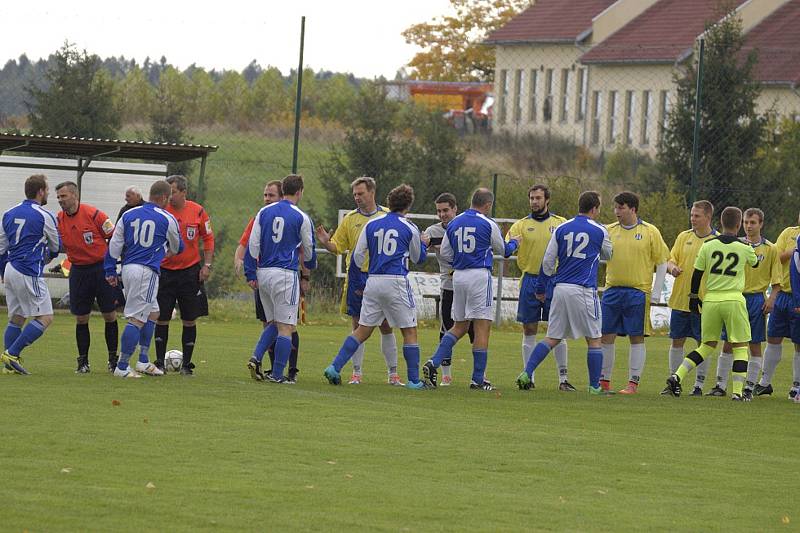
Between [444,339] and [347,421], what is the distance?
3353 mm

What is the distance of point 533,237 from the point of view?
1542 cm

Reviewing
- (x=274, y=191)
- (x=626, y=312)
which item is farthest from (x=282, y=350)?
(x=626, y=312)

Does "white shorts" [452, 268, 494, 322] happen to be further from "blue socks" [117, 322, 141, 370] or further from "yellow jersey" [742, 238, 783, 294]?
"blue socks" [117, 322, 141, 370]

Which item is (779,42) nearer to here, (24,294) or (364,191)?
(364,191)

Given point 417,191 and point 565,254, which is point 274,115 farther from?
point 565,254

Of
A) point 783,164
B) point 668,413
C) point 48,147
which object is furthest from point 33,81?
point 668,413

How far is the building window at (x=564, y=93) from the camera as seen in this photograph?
52594mm

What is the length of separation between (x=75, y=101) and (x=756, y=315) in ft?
56.9

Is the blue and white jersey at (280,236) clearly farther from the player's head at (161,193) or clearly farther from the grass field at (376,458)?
the grass field at (376,458)

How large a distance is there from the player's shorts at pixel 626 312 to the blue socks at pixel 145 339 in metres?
4.60

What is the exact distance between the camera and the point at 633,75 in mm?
51219

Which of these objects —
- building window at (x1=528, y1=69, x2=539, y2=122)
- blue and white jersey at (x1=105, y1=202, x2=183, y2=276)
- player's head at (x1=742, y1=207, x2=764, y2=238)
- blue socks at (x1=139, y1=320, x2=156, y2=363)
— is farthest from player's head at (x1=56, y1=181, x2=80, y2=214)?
building window at (x1=528, y1=69, x2=539, y2=122)

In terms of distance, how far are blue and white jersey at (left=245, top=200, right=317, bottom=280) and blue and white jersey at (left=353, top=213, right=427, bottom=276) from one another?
21.1 inches

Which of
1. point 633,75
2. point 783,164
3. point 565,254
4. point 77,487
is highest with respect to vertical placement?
point 633,75
